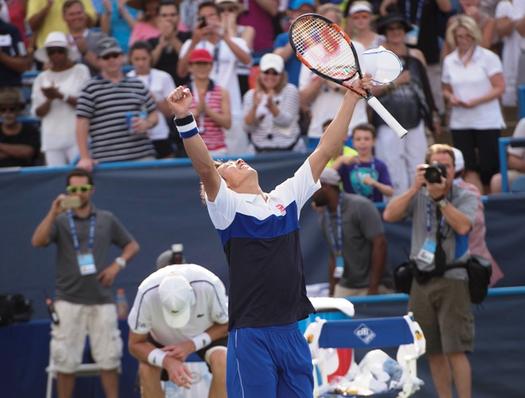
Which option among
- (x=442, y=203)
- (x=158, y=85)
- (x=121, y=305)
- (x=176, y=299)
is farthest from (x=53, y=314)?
(x=442, y=203)

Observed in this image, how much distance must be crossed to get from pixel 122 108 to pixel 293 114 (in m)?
1.63

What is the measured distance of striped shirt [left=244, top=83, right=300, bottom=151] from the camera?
1212 centimetres

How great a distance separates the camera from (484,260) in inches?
373

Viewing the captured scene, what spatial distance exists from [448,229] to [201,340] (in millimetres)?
2201

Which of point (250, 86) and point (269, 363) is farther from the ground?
point (250, 86)

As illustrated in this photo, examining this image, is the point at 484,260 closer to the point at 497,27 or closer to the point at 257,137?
the point at 257,137

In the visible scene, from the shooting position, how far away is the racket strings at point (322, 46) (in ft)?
22.4

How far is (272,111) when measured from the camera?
12.0 m

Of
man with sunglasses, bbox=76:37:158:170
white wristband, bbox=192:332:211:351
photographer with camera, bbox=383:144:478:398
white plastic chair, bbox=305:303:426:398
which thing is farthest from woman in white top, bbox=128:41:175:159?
white plastic chair, bbox=305:303:426:398

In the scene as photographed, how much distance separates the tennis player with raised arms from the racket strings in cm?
17

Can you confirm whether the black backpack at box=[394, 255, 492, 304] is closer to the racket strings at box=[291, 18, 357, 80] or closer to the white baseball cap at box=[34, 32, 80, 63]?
the racket strings at box=[291, 18, 357, 80]

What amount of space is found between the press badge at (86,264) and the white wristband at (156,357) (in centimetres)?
240

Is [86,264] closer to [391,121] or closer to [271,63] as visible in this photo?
[271,63]

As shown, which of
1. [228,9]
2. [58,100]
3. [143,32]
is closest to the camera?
[58,100]
